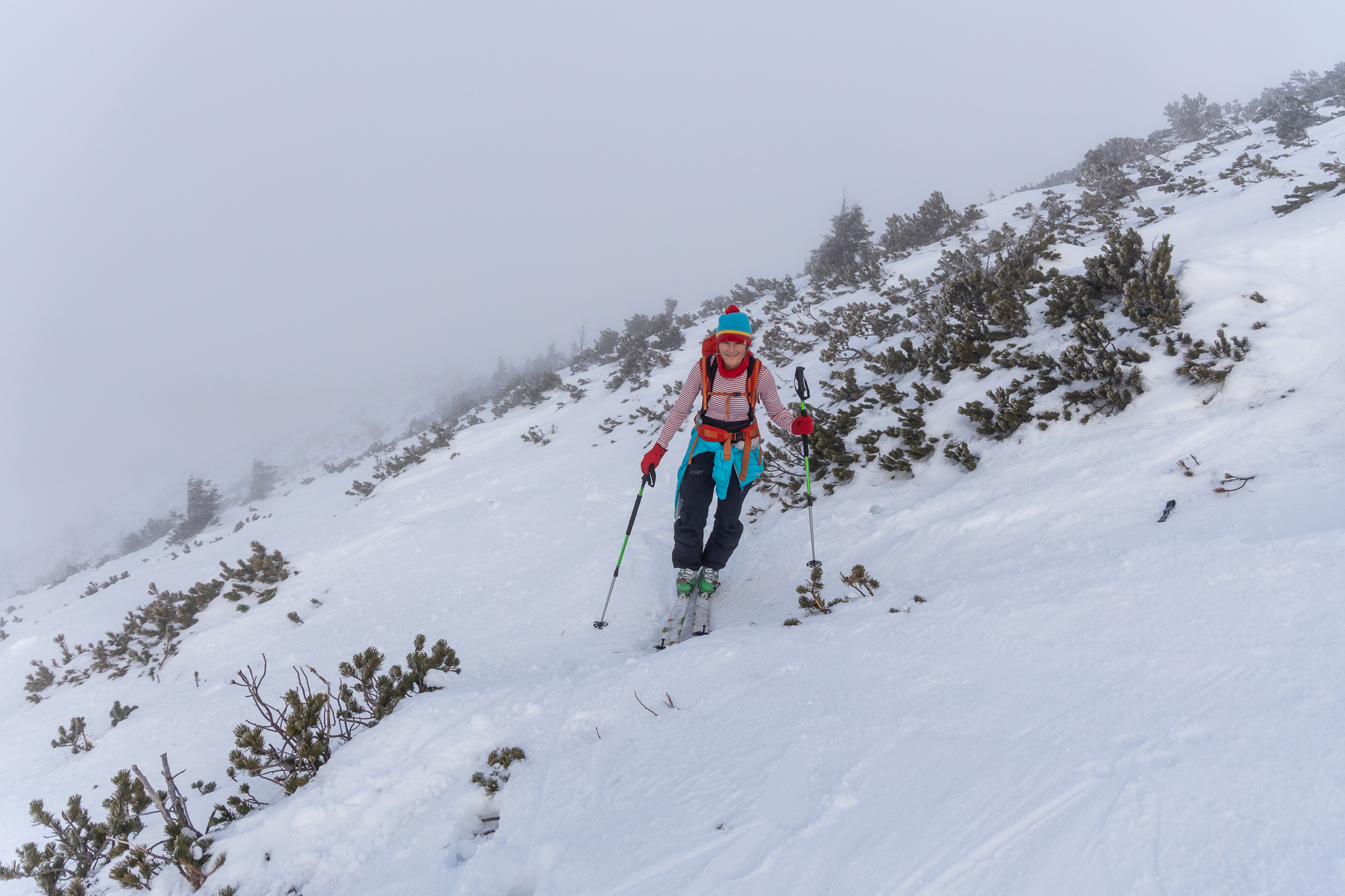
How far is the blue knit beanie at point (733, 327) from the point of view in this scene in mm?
4387

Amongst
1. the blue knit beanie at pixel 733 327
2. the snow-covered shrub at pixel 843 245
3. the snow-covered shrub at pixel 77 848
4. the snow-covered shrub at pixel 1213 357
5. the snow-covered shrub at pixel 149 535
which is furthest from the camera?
the snow-covered shrub at pixel 149 535

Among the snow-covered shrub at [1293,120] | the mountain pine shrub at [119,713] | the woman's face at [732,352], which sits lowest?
the mountain pine shrub at [119,713]

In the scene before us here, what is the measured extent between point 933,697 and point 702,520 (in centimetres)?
265

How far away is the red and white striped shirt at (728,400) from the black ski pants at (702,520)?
374 millimetres

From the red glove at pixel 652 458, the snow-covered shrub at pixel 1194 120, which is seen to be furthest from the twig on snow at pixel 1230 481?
the snow-covered shrub at pixel 1194 120

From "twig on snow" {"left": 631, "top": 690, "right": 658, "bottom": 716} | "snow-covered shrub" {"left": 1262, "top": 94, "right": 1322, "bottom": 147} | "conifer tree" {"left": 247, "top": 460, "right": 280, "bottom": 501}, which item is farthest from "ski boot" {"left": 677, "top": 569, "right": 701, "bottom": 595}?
"conifer tree" {"left": 247, "top": 460, "right": 280, "bottom": 501}

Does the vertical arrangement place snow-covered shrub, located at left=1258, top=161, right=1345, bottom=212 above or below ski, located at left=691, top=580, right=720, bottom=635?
above

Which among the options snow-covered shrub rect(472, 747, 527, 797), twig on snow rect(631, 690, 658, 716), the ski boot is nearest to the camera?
snow-covered shrub rect(472, 747, 527, 797)

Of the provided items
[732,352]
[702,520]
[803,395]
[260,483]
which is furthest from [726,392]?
[260,483]

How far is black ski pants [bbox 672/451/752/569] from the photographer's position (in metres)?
4.63

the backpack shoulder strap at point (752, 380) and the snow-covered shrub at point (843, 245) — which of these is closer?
the backpack shoulder strap at point (752, 380)

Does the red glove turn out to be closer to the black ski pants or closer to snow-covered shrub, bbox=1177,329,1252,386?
the black ski pants

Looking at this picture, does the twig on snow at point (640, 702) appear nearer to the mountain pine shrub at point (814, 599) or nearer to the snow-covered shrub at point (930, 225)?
the mountain pine shrub at point (814, 599)

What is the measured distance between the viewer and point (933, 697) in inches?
88.0
